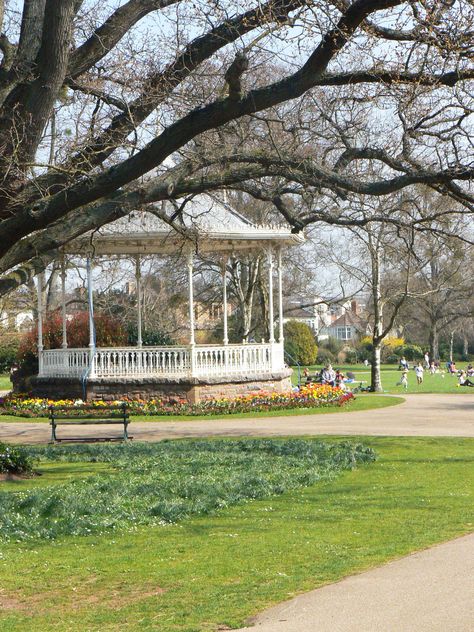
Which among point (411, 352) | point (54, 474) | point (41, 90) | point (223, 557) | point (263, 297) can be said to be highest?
point (41, 90)

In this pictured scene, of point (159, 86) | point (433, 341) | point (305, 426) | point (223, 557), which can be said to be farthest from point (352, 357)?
point (223, 557)

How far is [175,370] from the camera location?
94.7 feet

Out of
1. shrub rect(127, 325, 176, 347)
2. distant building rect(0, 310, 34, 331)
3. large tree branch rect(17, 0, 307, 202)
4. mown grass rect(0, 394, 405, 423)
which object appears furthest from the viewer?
distant building rect(0, 310, 34, 331)

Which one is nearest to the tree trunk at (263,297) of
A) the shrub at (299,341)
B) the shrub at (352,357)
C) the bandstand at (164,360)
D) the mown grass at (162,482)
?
the bandstand at (164,360)

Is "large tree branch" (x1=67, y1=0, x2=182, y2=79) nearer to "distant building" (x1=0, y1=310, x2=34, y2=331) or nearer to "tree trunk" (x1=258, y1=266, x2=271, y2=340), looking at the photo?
"distant building" (x1=0, y1=310, x2=34, y2=331)

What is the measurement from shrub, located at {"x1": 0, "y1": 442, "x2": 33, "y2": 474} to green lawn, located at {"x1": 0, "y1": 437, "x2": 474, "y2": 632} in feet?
14.8

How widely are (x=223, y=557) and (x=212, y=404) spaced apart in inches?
736

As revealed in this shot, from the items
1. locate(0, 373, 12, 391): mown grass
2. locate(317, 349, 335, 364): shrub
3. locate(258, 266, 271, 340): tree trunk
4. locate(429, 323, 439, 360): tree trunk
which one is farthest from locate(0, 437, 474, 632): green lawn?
locate(429, 323, 439, 360): tree trunk

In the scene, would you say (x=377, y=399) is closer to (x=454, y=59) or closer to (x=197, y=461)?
(x=197, y=461)

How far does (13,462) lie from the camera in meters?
14.9

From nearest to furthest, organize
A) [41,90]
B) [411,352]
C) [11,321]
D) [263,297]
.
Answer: [41,90] → [263,297] → [11,321] → [411,352]

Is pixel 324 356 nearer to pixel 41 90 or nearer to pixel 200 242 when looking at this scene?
pixel 200 242

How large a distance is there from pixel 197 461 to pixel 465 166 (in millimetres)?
6213

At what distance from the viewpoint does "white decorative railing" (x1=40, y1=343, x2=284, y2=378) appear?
28828 millimetres
